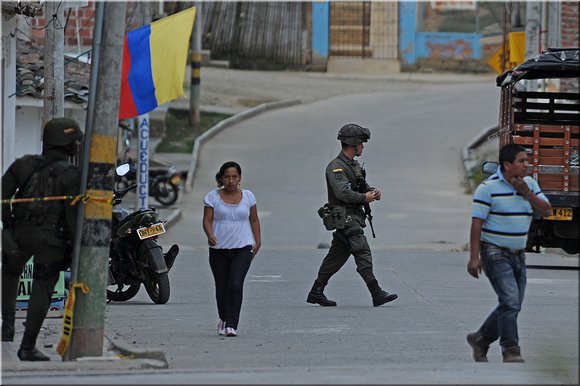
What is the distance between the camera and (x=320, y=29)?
4653 centimetres

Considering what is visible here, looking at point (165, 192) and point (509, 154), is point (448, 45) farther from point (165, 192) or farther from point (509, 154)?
point (509, 154)

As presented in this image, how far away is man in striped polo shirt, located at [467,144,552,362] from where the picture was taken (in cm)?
905

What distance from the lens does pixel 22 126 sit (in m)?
23.2

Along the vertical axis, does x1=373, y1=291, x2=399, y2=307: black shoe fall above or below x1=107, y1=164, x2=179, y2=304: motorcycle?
below

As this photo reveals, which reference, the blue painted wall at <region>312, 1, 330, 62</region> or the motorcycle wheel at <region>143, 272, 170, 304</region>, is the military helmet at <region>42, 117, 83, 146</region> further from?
the blue painted wall at <region>312, 1, 330, 62</region>

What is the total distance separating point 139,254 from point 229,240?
8.06ft

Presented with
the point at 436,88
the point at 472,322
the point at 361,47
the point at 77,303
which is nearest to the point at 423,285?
the point at 472,322

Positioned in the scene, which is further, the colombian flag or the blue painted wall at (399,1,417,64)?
the blue painted wall at (399,1,417,64)

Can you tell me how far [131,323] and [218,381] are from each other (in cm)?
413

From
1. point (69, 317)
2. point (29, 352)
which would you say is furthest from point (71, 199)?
point (29, 352)

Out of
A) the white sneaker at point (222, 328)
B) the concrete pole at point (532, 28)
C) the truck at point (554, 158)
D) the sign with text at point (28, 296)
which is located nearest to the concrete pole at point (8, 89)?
the sign with text at point (28, 296)

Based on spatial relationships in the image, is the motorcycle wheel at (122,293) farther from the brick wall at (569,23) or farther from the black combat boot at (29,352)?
the brick wall at (569,23)

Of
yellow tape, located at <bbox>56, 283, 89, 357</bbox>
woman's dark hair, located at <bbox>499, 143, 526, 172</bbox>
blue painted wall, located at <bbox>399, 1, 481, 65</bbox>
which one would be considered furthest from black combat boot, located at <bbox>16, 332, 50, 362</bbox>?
blue painted wall, located at <bbox>399, 1, 481, 65</bbox>

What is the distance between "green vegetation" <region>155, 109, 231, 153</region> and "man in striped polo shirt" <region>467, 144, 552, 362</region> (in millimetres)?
24358
